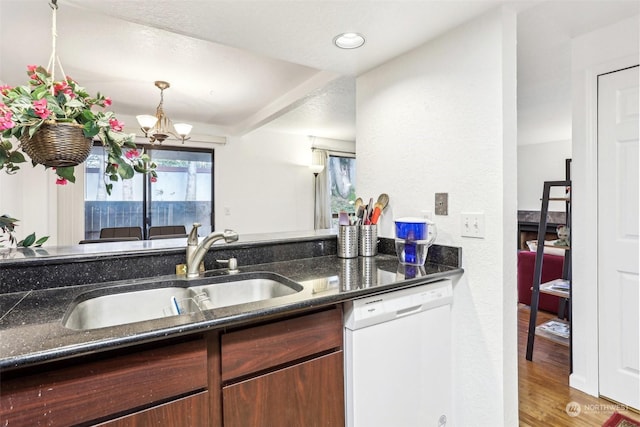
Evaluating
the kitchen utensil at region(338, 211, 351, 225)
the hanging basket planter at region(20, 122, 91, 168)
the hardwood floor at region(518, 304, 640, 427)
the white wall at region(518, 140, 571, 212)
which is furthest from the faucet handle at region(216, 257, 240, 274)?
A: the white wall at region(518, 140, 571, 212)

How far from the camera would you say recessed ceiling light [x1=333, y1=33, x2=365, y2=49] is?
1602 millimetres

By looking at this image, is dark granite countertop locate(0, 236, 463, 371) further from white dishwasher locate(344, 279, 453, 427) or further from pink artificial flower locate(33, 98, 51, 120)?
pink artificial flower locate(33, 98, 51, 120)

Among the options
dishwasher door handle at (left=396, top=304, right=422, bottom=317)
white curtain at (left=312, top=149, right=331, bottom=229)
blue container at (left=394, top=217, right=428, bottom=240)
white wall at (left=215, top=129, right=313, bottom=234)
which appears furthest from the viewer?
white curtain at (left=312, top=149, right=331, bottom=229)

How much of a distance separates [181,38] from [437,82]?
5.59ft

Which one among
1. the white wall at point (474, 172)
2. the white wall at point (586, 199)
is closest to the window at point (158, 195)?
the white wall at point (474, 172)

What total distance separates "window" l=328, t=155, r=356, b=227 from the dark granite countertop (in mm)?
4177

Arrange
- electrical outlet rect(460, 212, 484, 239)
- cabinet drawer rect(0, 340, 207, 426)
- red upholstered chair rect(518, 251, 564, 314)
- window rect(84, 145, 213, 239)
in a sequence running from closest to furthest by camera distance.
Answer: cabinet drawer rect(0, 340, 207, 426) < electrical outlet rect(460, 212, 484, 239) < red upholstered chair rect(518, 251, 564, 314) < window rect(84, 145, 213, 239)

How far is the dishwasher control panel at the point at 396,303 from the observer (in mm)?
1216

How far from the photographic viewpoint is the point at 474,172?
148 cm

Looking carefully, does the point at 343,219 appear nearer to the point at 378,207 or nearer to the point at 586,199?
the point at 378,207

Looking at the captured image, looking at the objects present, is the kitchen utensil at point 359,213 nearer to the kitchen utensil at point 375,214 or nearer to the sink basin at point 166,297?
the kitchen utensil at point 375,214

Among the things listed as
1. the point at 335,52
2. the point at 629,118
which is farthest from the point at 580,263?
the point at 335,52

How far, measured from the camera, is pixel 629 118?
5.77 feet

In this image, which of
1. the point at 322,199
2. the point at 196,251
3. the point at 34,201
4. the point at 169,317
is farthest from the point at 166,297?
the point at 322,199
